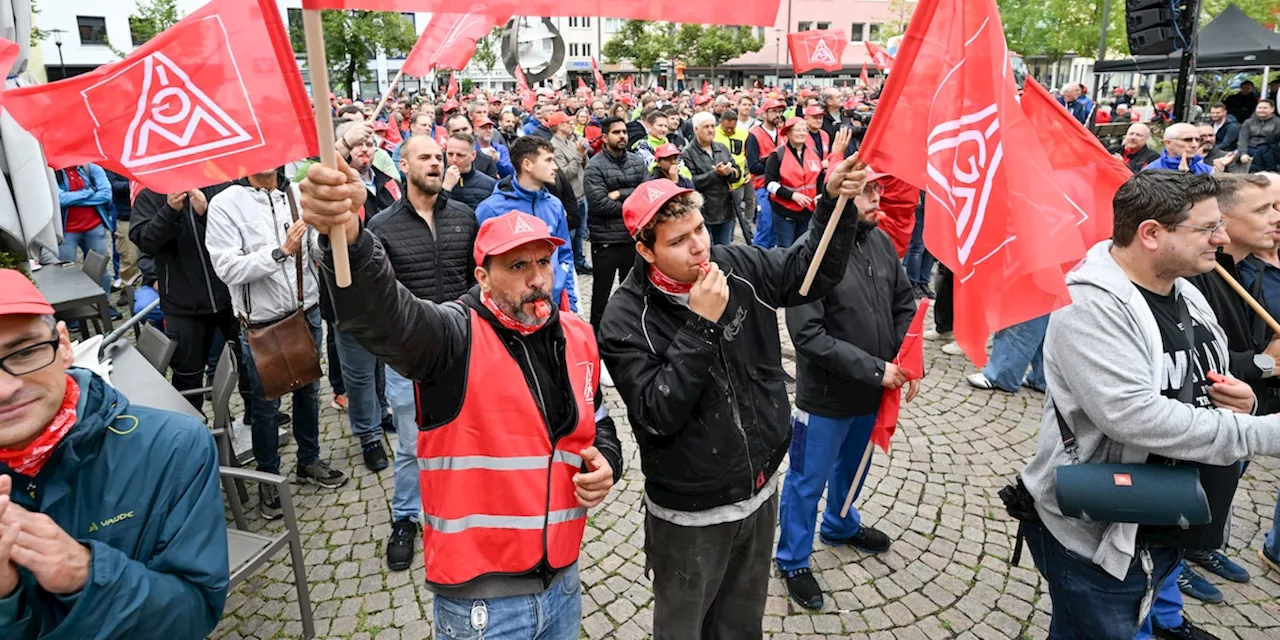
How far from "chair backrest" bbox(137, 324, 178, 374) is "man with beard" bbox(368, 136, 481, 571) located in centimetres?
133

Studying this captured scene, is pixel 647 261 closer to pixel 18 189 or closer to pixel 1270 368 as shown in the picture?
pixel 1270 368

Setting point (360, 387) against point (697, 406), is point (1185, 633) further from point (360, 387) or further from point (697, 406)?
point (360, 387)

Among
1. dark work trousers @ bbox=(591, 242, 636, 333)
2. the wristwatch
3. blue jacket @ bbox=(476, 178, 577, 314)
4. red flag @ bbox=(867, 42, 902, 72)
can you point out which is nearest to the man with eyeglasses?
blue jacket @ bbox=(476, 178, 577, 314)

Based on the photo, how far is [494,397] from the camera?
2434 millimetres

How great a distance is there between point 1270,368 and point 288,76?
4.01 metres

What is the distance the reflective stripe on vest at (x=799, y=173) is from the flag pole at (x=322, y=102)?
759 cm

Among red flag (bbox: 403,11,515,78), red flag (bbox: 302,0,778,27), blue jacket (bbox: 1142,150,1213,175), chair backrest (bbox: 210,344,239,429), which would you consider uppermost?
red flag (bbox: 403,11,515,78)

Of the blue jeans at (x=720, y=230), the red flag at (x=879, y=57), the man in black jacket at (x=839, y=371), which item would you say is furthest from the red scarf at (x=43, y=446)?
the red flag at (x=879, y=57)

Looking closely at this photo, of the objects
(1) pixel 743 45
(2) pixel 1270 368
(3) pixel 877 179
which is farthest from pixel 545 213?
(1) pixel 743 45

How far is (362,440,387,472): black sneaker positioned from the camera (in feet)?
18.2

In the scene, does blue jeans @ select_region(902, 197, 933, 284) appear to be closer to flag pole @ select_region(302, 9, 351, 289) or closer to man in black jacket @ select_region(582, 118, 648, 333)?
man in black jacket @ select_region(582, 118, 648, 333)

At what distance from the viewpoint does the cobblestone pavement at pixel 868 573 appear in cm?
387

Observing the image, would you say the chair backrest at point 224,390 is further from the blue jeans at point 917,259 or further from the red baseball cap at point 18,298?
the blue jeans at point 917,259

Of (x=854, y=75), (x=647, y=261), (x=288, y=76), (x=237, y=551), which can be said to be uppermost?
(x=854, y=75)
